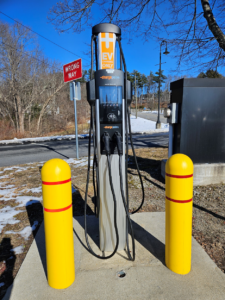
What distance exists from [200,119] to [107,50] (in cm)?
300

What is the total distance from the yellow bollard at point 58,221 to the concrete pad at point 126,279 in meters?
0.15

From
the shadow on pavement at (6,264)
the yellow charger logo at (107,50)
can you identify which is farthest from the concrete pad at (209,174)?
the shadow on pavement at (6,264)

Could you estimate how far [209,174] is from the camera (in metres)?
4.68

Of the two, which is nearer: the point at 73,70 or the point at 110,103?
the point at 110,103

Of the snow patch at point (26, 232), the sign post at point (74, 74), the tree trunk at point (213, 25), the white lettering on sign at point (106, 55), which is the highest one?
the tree trunk at point (213, 25)

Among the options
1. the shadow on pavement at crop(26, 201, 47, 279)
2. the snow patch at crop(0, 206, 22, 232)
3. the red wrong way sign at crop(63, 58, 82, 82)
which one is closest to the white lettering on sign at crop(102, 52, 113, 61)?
the shadow on pavement at crop(26, 201, 47, 279)

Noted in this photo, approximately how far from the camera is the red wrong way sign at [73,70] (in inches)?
243

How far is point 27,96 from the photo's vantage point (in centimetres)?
1998

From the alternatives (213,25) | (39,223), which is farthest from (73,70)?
(39,223)

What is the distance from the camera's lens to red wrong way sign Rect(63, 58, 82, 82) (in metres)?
6.18

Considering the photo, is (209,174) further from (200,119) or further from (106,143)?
(106,143)

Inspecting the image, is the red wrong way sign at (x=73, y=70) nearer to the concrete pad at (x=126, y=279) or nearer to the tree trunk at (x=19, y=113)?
the concrete pad at (x=126, y=279)

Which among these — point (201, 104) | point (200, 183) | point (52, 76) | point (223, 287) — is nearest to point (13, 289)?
point (223, 287)

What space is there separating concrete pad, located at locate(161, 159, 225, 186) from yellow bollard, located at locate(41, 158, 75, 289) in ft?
11.5
